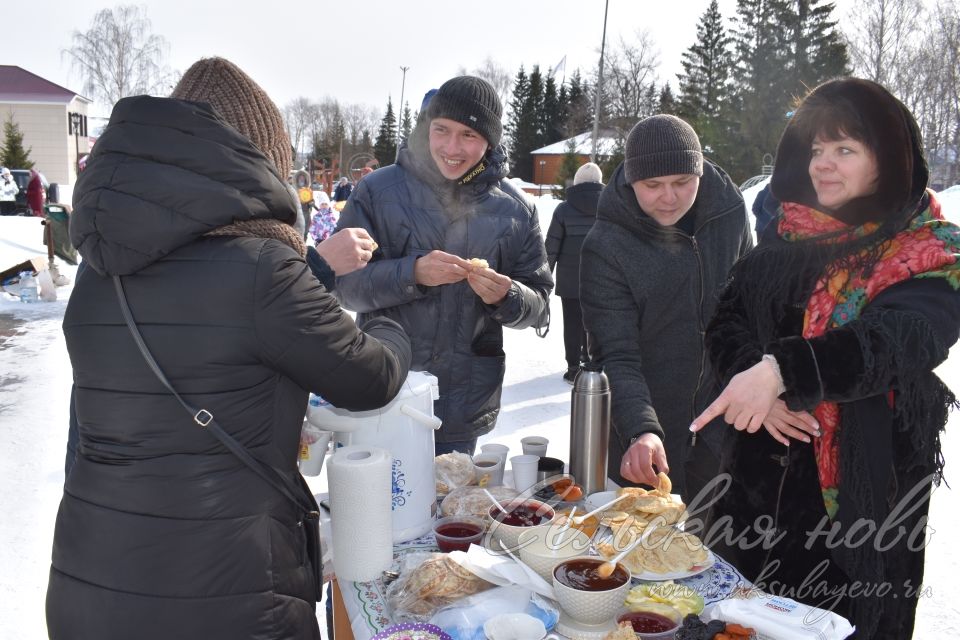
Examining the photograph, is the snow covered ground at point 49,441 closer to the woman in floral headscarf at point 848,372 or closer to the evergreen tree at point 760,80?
the woman in floral headscarf at point 848,372

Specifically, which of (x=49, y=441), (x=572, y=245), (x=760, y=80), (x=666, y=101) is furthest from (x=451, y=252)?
(x=666, y=101)

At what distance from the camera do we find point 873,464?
5.46 ft

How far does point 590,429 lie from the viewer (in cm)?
204

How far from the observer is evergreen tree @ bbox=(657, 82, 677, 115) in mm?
40938

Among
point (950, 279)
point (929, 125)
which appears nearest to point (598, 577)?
point (950, 279)

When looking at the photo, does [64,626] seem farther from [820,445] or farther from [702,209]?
[702,209]

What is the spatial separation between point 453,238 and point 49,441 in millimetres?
4022

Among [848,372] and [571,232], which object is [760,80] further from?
[848,372]

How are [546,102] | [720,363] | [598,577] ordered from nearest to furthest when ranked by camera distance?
1. [598,577]
2. [720,363]
3. [546,102]

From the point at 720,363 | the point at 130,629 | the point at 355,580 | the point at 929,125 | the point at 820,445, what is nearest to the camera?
the point at 130,629

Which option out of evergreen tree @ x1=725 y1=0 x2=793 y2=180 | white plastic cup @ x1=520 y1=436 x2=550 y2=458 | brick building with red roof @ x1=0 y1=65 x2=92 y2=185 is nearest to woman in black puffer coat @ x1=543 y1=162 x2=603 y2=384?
white plastic cup @ x1=520 y1=436 x2=550 y2=458

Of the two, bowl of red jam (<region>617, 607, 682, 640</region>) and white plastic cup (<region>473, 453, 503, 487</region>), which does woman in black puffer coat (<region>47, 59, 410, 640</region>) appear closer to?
bowl of red jam (<region>617, 607, 682, 640</region>)

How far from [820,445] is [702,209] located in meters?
1.06

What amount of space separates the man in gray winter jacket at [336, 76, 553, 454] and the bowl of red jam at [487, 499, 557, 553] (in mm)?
936
